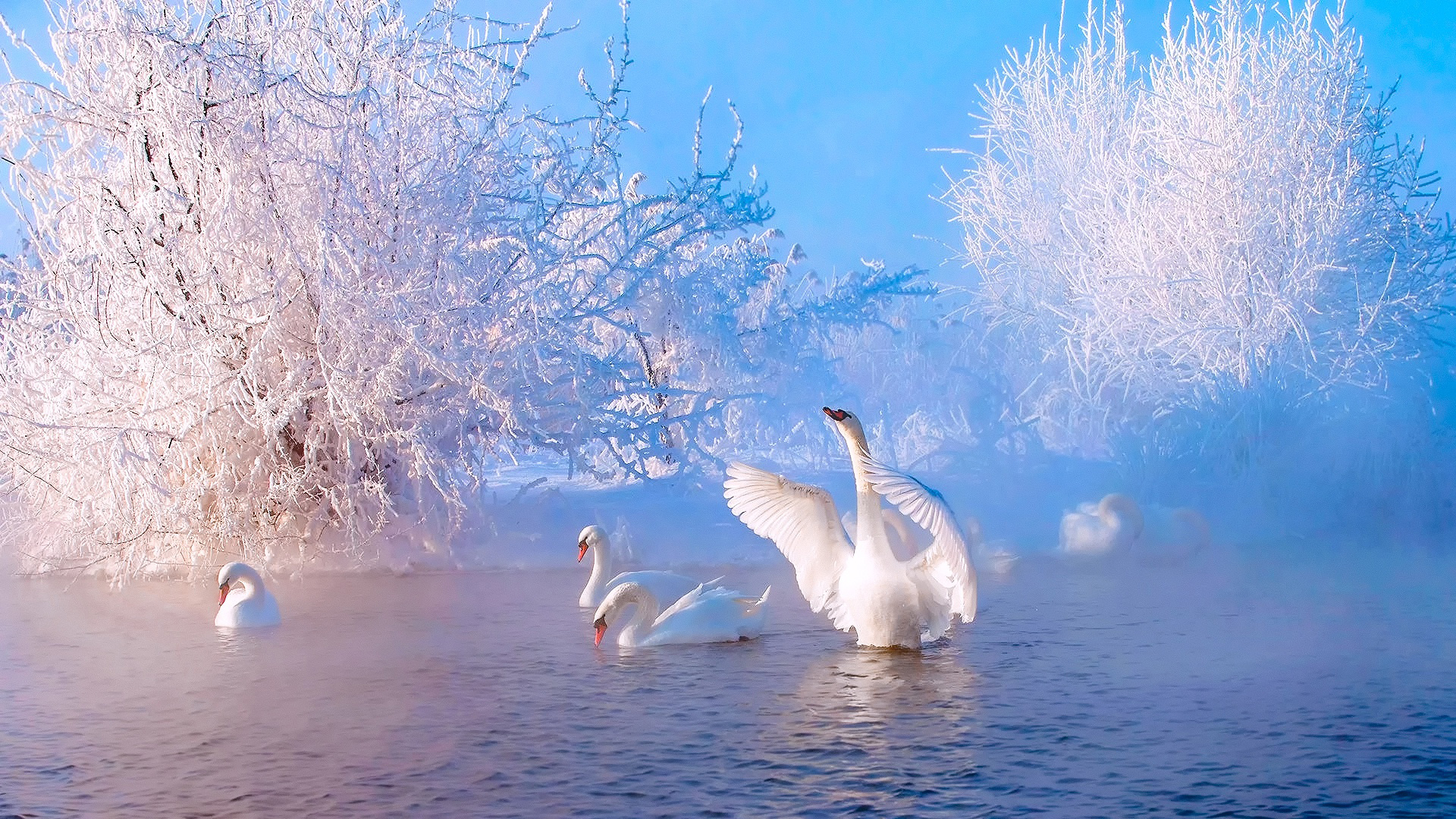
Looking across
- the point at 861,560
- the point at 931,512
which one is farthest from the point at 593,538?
the point at 931,512

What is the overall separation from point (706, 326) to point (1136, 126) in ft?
26.0

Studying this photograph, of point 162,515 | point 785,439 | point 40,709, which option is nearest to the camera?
point 40,709

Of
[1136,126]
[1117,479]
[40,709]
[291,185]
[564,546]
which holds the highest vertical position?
[1136,126]

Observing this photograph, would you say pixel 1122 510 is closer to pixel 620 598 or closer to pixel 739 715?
pixel 620 598

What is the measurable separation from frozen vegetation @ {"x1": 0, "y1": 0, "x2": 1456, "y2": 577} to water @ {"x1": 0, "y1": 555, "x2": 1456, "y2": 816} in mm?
2470

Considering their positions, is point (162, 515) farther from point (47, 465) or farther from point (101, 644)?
point (101, 644)

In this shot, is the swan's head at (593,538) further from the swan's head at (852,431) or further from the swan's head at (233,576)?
the swan's head at (852,431)

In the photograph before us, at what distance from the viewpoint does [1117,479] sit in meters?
17.8

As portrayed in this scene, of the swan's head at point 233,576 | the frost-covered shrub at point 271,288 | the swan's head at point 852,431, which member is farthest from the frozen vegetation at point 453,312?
the swan's head at point 852,431

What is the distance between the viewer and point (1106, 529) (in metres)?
13.5

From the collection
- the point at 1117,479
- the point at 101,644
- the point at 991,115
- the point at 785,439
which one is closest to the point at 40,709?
the point at 101,644

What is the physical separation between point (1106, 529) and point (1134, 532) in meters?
0.28

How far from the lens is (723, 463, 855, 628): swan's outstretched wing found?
8.31 meters

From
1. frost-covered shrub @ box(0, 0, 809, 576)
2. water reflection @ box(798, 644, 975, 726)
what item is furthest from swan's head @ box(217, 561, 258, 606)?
water reflection @ box(798, 644, 975, 726)
